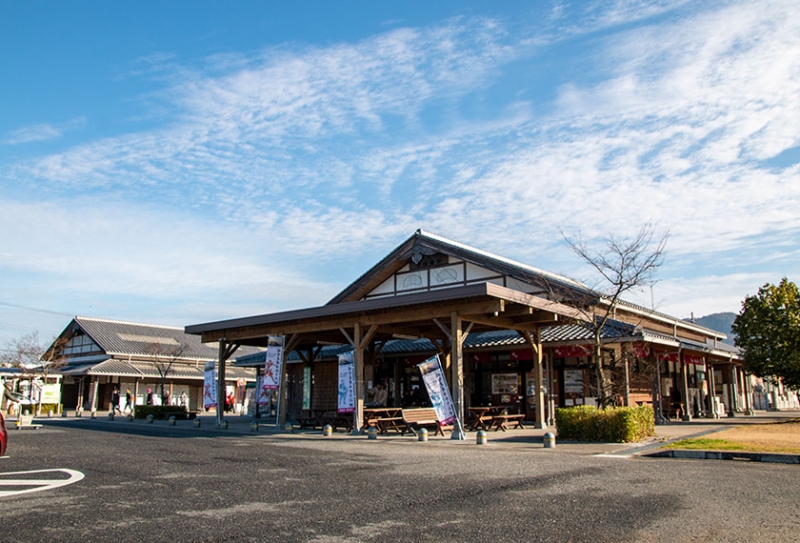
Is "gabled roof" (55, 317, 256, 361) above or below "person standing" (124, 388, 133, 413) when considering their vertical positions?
above

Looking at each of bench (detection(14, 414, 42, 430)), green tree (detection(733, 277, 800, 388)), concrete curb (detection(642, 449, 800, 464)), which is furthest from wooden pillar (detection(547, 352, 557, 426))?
bench (detection(14, 414, 42, 430))

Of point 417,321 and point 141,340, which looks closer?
point 417,321

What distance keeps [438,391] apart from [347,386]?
3.20 m

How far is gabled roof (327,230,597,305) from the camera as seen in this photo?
65.6 ft

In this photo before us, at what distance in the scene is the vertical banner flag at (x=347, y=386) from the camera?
1720 centimetres

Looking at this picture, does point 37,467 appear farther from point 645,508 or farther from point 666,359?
point 666,359

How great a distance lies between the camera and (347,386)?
687 inches

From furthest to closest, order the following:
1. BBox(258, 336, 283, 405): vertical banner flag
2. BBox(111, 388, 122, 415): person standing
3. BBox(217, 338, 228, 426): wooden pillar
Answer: BBox(111, 388, 122, 415): person standing, BBox(217, 338, 228, 426): wooden pillar, BBox(258, 336, 283, 405): vertical banner flag

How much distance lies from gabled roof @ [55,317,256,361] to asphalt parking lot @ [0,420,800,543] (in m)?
28.8

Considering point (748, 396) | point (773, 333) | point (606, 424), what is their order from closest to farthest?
point (606, 424) → point (773, 333) → point (748, 396)

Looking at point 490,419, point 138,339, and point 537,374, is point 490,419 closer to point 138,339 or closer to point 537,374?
point 537,374

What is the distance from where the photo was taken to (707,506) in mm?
6508

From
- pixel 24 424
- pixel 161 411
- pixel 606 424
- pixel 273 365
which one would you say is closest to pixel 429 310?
pixel 606 424

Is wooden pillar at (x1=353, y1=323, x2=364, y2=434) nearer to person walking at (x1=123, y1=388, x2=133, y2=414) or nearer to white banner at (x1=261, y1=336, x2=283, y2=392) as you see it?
white banner at (x1=261, y1=336, x2=283, y2=392)
